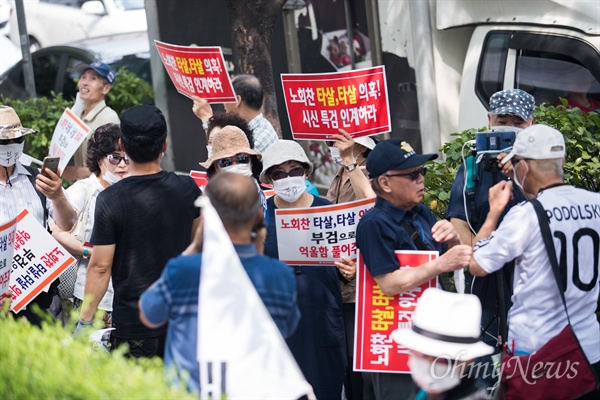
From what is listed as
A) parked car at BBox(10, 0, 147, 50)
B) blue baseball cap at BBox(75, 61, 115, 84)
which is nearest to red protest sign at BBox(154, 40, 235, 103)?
blue baseball cap at BBox(75, 61, 115, 84)

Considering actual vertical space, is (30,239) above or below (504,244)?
below

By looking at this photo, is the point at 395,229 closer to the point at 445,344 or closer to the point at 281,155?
the point at 281,155

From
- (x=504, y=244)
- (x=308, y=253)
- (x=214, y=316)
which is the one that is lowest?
(x=308, y=253)

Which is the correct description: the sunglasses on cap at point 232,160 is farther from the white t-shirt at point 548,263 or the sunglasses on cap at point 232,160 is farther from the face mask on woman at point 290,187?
the white t-shirt at point 548,263

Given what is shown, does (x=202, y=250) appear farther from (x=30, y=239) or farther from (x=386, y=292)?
(x=30, y=239)

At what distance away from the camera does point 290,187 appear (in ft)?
20.3

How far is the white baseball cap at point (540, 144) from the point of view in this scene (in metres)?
4.96

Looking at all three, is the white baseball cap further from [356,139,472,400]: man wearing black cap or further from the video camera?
the video camera

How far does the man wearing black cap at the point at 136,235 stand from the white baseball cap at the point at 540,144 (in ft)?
5.80

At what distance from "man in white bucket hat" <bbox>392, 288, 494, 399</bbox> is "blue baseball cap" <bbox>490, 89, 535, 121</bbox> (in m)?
2.30

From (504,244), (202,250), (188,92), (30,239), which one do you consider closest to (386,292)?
(504,244)

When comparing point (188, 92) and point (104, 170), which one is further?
point (188, 92)

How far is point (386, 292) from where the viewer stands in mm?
5312

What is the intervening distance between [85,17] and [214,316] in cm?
1338
